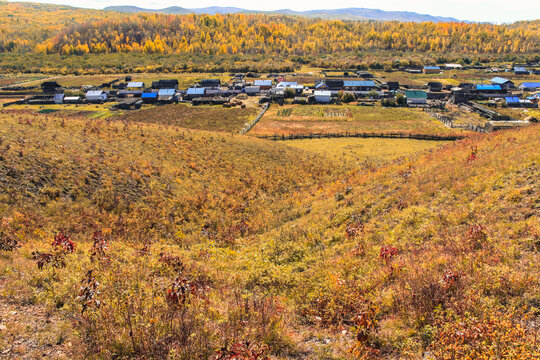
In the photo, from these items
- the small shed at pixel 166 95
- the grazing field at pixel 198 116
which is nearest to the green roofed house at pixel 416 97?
the grazing field at pixel 198 116

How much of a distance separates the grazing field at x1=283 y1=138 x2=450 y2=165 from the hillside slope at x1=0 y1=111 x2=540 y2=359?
62.1 feet

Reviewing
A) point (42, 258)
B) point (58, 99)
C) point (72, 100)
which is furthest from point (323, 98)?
point (42, 258)

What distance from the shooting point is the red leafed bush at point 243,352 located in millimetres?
5660

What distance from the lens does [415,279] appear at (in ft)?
26.7

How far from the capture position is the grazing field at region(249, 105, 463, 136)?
6053cm

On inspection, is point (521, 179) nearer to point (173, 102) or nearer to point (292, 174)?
point (292, 174)

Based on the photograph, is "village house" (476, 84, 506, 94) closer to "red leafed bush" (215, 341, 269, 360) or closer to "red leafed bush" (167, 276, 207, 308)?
"red leafed bush" (167, 276, 207, 308)

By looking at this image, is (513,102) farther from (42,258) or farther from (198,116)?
(42,258)

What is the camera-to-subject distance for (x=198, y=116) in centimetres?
7375

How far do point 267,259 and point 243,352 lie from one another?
672cm

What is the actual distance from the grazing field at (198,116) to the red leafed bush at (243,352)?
5659cm

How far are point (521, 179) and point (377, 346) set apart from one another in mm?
10357

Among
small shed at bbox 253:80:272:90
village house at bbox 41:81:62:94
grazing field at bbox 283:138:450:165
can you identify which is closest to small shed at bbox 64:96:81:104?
village house at bbox 41:81:62:94

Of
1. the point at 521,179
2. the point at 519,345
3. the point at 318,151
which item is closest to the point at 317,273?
the point at 519,345
